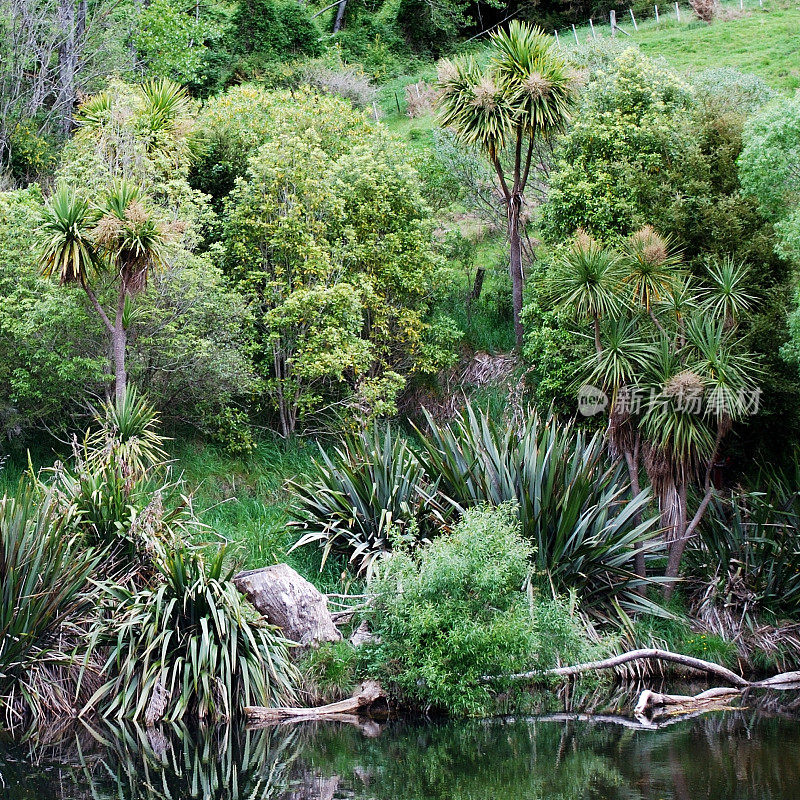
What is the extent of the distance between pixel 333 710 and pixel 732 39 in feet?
104

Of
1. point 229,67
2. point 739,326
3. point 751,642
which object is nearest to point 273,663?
point 751,642

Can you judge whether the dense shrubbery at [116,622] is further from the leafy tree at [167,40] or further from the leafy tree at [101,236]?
the leafy tree at [167,40]

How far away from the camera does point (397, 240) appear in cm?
1784

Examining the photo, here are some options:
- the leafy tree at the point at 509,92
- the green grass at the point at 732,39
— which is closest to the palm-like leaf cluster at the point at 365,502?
the leafy tree at the point at 509,92

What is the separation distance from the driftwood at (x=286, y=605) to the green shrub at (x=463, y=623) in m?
0.84

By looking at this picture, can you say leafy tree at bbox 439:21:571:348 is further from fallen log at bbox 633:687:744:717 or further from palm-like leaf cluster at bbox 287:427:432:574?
fallen log at bbox 633:687:744:717

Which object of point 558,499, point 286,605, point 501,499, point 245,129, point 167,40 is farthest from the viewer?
point 167,40

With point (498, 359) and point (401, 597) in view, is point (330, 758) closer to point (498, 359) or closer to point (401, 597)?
point (401, 597)

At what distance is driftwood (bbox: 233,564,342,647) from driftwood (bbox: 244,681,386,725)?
898 millimetres

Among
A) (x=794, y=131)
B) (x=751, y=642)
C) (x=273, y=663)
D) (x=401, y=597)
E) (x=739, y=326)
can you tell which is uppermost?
(x=794, y=131)

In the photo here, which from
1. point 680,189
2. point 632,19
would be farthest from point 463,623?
point 632,19

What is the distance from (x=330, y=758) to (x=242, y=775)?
92 cm

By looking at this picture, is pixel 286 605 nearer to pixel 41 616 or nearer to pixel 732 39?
pixel 41 616

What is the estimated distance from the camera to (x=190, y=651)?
10039mm
